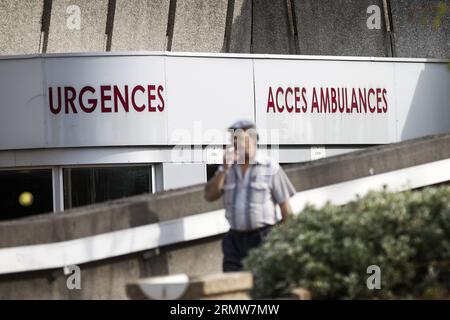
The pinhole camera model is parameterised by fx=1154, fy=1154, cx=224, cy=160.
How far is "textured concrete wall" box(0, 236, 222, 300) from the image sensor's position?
9.77 meters

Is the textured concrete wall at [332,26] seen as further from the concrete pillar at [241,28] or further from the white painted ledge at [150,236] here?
the white painted ledge at [150,236]

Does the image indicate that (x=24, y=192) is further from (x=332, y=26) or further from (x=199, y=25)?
(x=332, y=26)

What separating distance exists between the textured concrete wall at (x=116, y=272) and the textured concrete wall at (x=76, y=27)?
9775 mm

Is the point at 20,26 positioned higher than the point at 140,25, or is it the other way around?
the point at 140,25

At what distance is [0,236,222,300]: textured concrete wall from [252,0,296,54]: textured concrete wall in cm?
1145

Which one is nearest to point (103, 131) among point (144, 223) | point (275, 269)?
point (144, 223)

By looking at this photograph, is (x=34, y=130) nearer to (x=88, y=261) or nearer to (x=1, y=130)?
(x=1, y=130)

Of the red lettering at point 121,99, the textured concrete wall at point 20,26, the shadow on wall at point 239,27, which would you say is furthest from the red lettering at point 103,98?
the shadow on wall at point 239,27

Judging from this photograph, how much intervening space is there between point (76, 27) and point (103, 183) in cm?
384

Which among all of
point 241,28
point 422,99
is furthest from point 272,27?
point 422,99

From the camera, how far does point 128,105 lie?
16797 mm

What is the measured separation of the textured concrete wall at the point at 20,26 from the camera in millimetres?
18922

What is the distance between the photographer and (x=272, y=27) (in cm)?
2158
